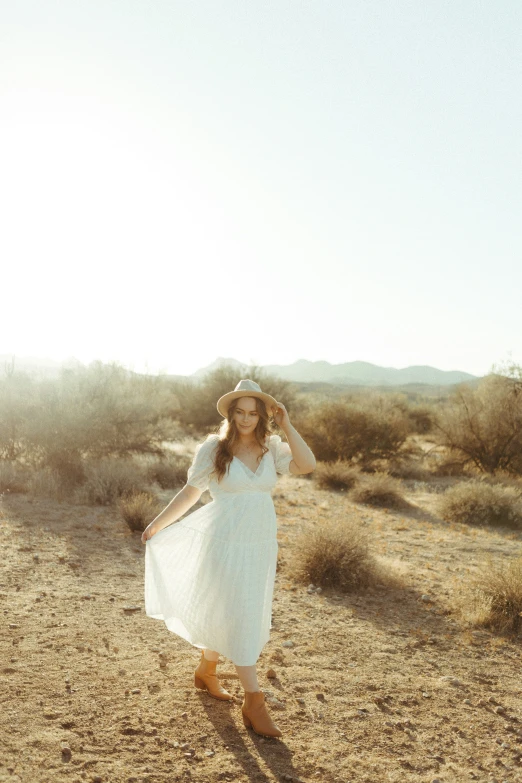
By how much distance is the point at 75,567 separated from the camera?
23.1 ft

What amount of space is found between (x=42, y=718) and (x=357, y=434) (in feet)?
43.8

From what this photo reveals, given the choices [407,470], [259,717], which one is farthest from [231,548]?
[407,470]

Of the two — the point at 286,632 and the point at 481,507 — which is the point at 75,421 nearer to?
the point at 481,507

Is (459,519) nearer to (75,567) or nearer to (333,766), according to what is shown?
(75,567)

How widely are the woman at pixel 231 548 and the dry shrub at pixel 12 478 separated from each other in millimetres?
7561

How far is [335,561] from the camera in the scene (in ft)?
22.5

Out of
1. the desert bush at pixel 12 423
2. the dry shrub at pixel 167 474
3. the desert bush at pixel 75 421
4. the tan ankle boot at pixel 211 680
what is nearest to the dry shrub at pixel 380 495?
the dry shrub at pixel 167 474

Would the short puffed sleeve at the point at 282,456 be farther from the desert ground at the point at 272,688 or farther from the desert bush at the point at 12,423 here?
the desert bush at the point at 12,423

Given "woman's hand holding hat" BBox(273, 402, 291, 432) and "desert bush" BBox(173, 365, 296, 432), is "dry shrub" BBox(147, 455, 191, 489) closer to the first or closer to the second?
"woman's hand holding hat" BBox(273, 402, 291, 432)

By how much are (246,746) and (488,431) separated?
13066 mm

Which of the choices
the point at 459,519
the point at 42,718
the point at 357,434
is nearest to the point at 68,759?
the point at 42,718

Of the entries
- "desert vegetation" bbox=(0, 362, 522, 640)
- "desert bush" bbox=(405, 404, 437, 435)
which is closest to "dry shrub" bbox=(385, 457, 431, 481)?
"desert vegetation" bbox=(0, 362, 522, 640)

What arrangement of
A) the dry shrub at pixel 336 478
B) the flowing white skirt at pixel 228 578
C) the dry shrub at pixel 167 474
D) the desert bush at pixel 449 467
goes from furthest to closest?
the desert bush at pixel 449 467 < the dry shrub at pixel 336 478 < the dry shrub at pixel 167 474 < the flowing white skirt at pixel 228 578

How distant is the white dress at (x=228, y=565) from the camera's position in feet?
12.0
